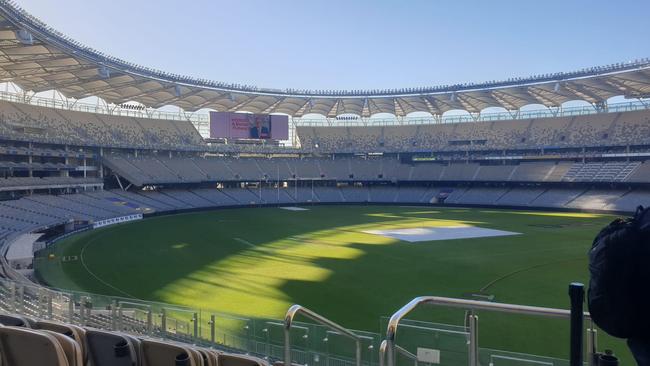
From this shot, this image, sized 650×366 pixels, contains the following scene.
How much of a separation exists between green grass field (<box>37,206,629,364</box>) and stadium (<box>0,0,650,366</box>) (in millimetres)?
211

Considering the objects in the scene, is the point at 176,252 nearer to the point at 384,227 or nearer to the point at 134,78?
the point at 384,227

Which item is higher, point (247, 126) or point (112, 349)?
point (247, 126)

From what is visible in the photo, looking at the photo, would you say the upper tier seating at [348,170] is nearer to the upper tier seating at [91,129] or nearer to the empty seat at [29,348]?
the upper tier seating at [91,129]

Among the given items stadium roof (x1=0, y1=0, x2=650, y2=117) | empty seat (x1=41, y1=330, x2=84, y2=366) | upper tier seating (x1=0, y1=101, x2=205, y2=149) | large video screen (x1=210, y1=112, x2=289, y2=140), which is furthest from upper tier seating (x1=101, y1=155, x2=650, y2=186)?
empty seat (x1=41, y1=330, x2=84, y2=366)

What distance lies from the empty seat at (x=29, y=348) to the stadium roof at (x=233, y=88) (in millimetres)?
34668

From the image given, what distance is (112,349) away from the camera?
4883 mm

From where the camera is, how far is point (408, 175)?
77750mm

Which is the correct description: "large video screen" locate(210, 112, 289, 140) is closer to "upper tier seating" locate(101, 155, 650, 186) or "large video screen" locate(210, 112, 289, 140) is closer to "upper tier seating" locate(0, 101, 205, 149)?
"upper tier seating" locate(0, 101, 205, 149)

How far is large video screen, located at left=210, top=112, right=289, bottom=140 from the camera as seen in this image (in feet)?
234

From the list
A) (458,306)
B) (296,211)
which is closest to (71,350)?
(458,306)

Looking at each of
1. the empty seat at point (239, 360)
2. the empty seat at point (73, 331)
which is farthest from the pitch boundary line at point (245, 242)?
the empty seat at point (239, 360)

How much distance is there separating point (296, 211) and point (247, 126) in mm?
20526

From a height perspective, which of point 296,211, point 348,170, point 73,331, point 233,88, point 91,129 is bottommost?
point 296,211

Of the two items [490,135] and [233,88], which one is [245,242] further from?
[490,135]
